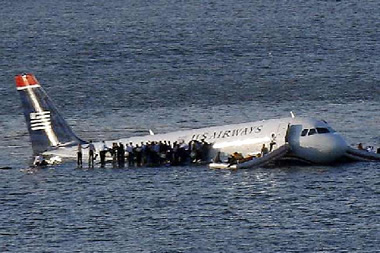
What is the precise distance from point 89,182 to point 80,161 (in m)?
9.19

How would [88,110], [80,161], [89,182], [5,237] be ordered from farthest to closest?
[88,110] < [80,161] < [89,182] < [5,237]

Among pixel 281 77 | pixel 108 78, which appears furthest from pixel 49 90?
pixel 281 77

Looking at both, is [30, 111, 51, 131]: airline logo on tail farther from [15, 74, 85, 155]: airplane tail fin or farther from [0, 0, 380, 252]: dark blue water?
[0, 0, 380, 252]: dark blue water

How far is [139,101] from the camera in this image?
15950cm

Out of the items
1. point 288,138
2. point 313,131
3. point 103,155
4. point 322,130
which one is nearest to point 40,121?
point 103,155

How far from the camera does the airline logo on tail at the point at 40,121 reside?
130m

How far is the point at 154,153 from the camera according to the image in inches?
4749

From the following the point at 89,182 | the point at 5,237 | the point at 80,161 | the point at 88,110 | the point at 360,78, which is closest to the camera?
the point at 5,237

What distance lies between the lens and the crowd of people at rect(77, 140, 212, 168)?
120 meters

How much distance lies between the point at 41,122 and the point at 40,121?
118 millimetres

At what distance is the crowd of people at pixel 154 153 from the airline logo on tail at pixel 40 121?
7320 mm

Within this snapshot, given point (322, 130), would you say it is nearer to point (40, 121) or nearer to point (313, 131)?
point (313, 131)

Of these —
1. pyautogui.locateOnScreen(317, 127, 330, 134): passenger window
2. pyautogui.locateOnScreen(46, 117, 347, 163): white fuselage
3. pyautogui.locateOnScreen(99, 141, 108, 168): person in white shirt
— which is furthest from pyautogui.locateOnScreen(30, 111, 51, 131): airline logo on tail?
pyautogui.locateOnScreen(317, 127, 330, 134): passenger window

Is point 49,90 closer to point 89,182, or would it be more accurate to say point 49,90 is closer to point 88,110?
point 88,110
